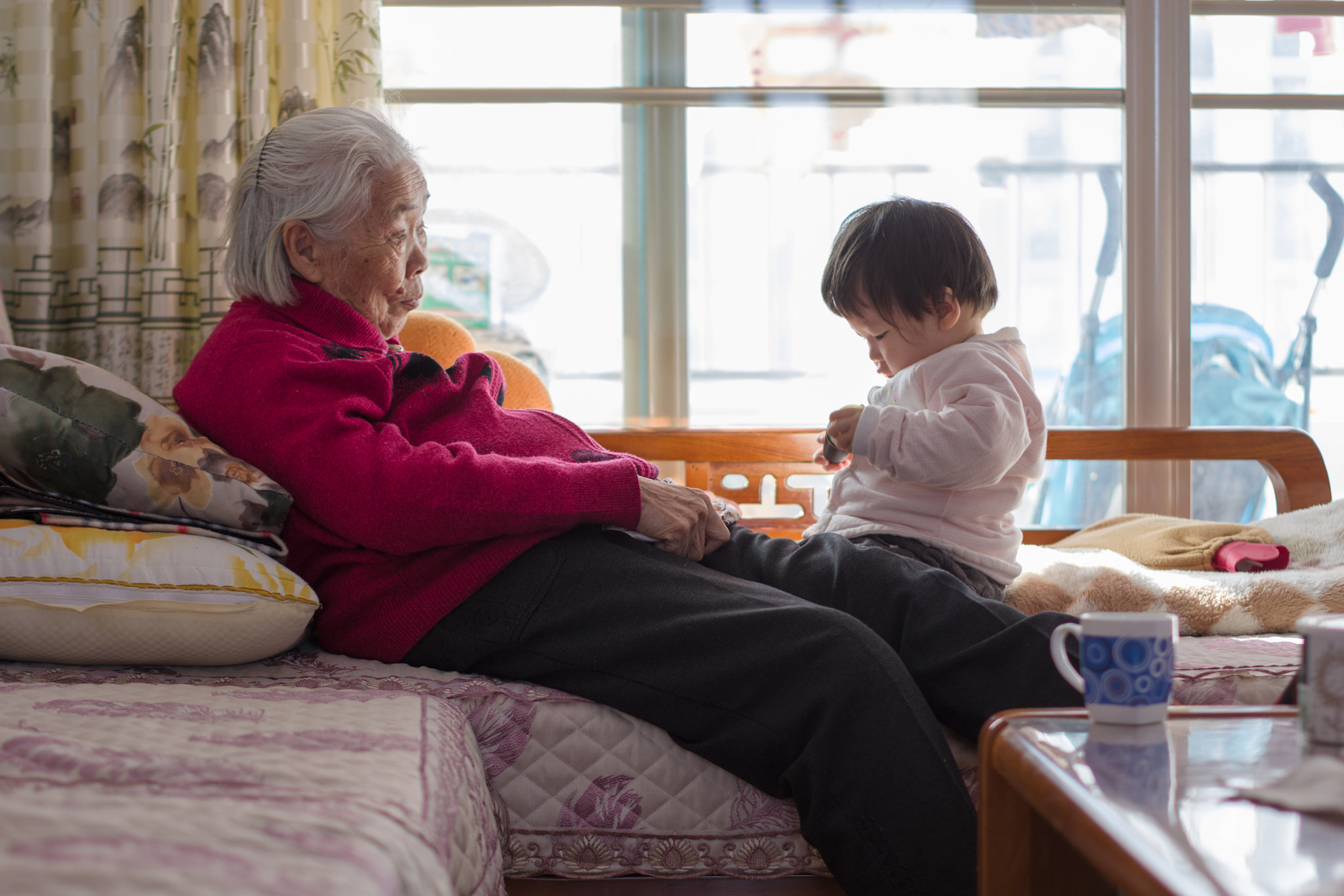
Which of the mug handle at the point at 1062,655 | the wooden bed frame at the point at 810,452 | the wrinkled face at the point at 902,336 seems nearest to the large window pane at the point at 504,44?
the wooden bed frame at the point at 810,452

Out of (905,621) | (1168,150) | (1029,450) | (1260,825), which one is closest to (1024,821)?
(1260,825)

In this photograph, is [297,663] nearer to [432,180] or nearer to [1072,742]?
[1072,742]

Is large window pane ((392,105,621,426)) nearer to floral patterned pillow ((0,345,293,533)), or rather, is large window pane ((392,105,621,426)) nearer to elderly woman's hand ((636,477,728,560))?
elderly woman's hand ((636,477,728,560))

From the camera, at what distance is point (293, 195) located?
1295 millimetres

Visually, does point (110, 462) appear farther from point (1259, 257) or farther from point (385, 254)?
point (1259, 257)

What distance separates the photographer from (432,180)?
244 cm

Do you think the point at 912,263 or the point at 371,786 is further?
the point at 912,263

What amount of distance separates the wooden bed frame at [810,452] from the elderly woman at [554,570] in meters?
0.77

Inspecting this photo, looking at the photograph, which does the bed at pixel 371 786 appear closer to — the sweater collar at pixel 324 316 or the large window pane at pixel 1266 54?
the sweater collar at pixel 324 316

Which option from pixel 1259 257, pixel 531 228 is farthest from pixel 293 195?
pixel 1259 257

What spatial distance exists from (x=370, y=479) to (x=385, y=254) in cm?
40

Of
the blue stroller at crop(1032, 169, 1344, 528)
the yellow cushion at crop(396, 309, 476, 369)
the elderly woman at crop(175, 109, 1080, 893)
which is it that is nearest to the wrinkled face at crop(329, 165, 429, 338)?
the elderly woman at crop(175, 109, 1080, 893)

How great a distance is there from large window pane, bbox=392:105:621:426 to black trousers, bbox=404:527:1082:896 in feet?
4.30

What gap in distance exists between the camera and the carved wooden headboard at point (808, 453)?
2129 millimetres
